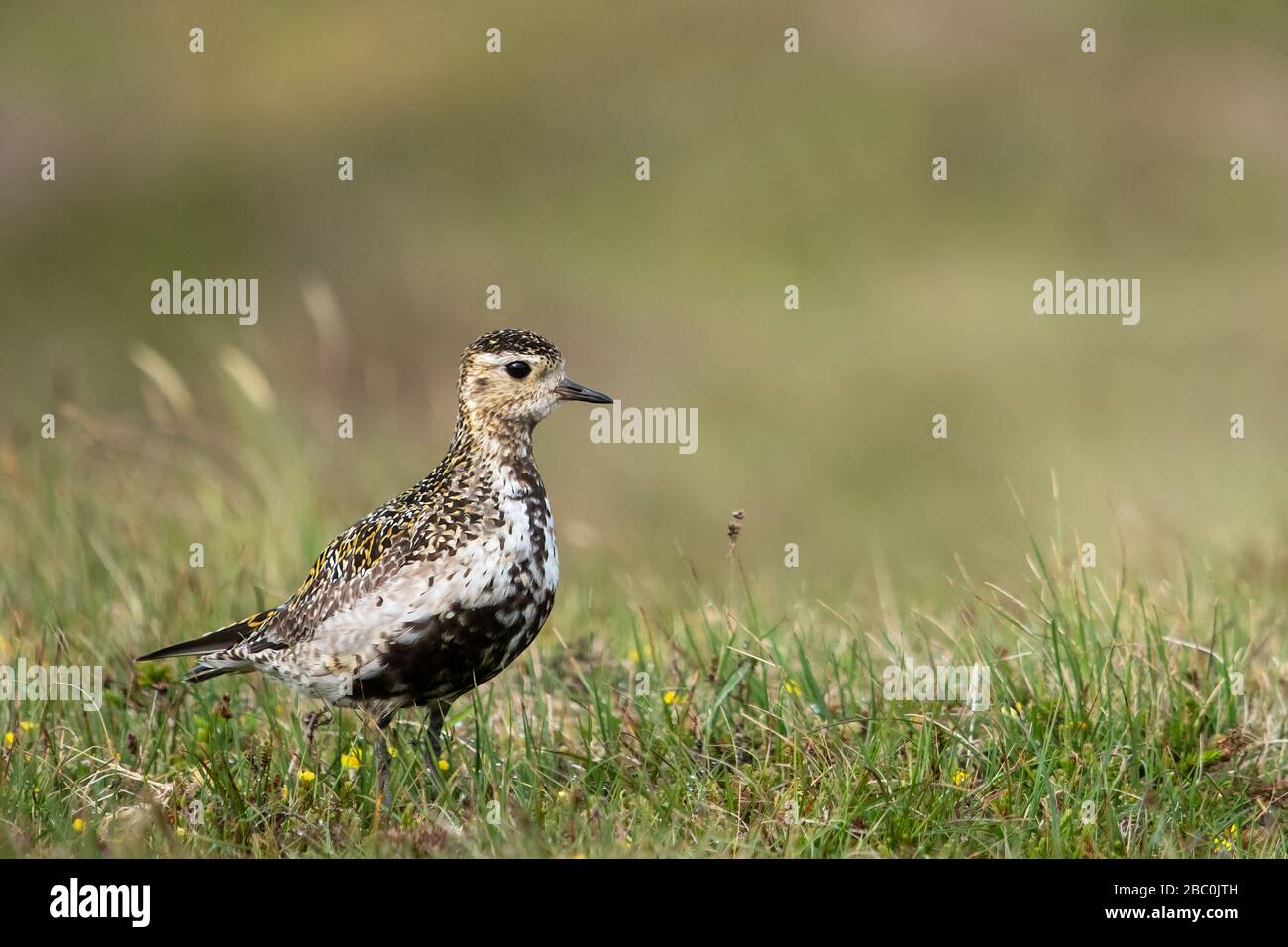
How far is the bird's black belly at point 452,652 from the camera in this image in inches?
240

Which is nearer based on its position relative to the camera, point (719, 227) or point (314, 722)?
point (314, 722)

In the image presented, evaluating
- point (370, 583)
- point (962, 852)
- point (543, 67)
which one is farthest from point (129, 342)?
point (962, 852)

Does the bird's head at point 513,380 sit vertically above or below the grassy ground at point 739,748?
above

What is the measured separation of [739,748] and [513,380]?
5.80 ft

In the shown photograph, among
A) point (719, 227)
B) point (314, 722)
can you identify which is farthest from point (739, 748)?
point (719, 227)

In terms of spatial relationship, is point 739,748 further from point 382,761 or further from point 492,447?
point 492,447

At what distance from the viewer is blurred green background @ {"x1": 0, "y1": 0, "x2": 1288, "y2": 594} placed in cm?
2145

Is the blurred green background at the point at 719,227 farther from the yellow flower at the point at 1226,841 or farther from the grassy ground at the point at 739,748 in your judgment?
the yellow flower at the point at 1226,841

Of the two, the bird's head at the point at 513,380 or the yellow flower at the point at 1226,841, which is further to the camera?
the bird's head at the point at 513,380

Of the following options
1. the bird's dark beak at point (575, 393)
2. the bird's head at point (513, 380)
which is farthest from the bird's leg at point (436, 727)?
the bird's dark beak at point (575, 393)

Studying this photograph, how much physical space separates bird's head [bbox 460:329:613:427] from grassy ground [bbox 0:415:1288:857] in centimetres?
98

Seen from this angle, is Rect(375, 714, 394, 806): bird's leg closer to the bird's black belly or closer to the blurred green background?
the bird's black belly

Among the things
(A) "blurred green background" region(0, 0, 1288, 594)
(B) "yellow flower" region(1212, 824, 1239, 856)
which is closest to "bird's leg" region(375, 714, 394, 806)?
(B) "yellow flower" region(1212, 824, 1239, 856)

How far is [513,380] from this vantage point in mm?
6512
